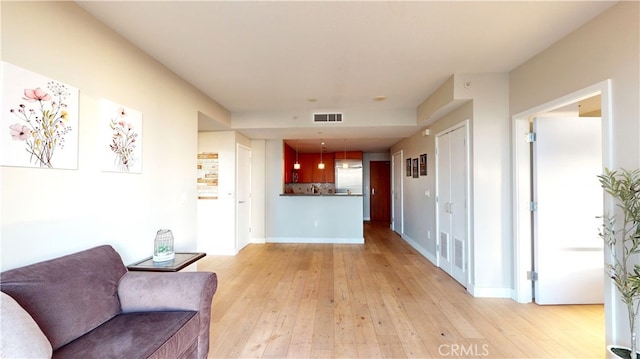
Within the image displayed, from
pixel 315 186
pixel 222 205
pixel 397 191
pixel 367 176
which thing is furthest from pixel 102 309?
pixel 367 176

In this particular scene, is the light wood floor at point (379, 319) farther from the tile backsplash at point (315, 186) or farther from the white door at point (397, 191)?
the tile backsplash at point (315, 186)

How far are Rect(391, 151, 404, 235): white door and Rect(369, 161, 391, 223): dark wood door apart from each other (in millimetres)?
1628

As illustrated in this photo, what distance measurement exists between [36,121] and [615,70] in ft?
11.9

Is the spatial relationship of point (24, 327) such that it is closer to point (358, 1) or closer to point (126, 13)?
point (126, 13)

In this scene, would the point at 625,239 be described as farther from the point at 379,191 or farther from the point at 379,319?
the point at 379,191

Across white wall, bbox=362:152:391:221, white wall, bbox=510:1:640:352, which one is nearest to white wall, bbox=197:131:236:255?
white wall, bbox=510:1:640:352

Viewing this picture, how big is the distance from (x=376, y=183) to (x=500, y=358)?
7.18 m

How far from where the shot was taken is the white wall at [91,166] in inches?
58.1

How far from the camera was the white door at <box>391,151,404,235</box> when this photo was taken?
6.54 m

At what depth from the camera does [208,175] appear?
4852 mm

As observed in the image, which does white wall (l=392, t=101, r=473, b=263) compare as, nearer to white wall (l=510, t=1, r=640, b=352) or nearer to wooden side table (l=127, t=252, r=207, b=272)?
white wall (l=510, t=1, r=640, b=352)

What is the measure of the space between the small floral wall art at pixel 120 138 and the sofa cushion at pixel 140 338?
3.70 ft

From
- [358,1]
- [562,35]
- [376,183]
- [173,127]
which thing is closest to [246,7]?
[358,1]

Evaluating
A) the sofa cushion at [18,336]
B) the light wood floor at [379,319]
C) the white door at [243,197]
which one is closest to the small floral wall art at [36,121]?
the sofa cushion at [18,336]
